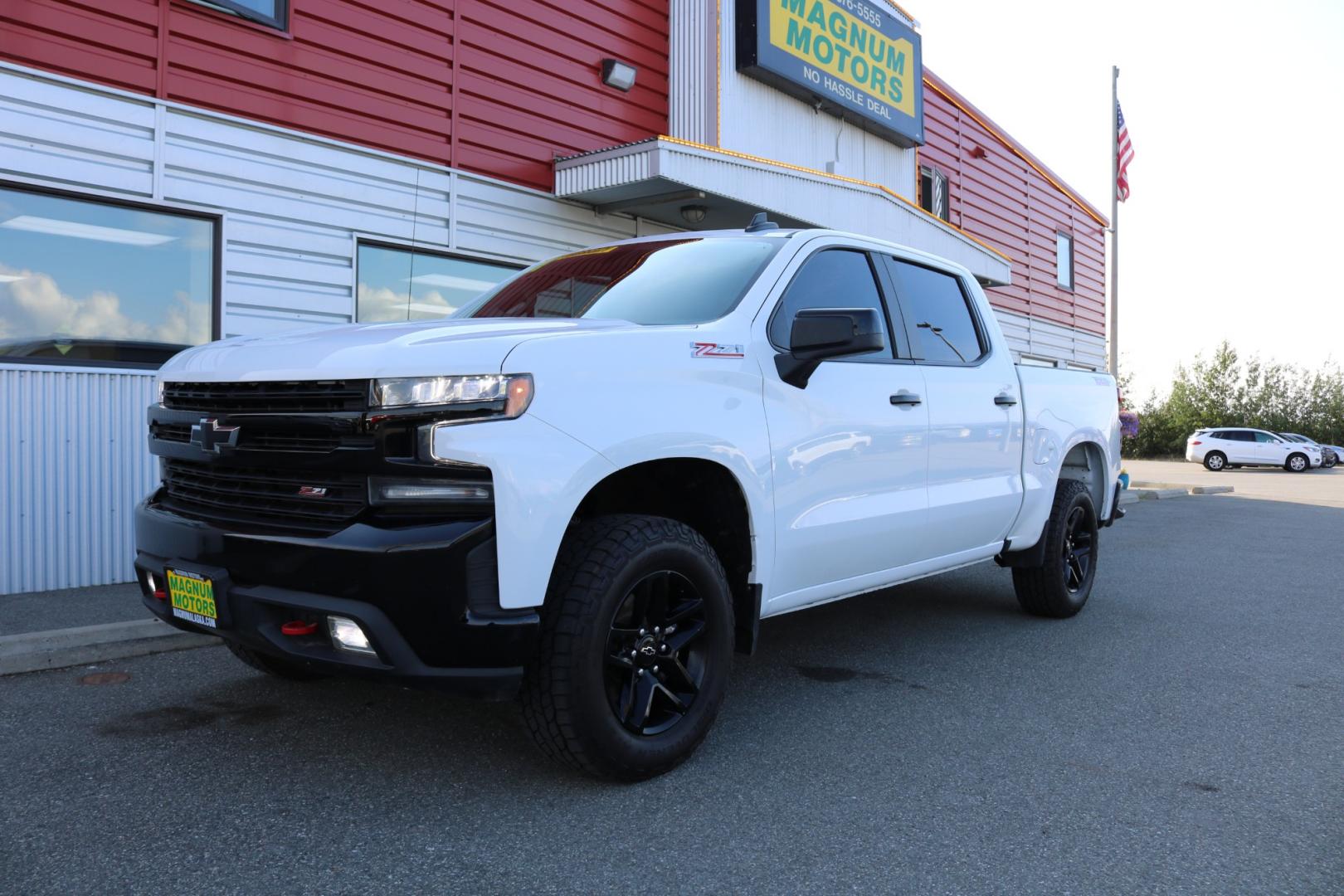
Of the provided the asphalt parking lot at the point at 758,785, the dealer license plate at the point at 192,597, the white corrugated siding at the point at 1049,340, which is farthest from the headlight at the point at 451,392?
the white corrugated siding at the point at 1049,340

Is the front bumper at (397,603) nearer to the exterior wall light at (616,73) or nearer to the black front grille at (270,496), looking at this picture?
the black front grille at (270,496)

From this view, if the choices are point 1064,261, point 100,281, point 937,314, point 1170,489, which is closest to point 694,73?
point 100,281

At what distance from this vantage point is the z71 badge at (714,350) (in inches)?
136

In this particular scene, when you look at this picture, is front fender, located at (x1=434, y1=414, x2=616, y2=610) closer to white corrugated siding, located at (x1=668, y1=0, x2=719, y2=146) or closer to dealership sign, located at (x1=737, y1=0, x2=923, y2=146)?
white corrugated siding, located at (x1=668, y1=0, x2=719, y2=146)

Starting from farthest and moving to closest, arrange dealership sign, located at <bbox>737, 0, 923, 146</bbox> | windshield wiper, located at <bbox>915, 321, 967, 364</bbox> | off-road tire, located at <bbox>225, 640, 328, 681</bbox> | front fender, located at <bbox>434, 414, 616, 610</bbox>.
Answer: dealership sign, located at <bbox>737, 0, 923, 146</bbox>
windshield wiper, located at <bbox>915, 321, 967, 364</bbox>
off-road tire, located at <bbox>225, 640, 328, 681</bbox>
front fender, located at <bbox>434, 414, 616, 610</bbox>

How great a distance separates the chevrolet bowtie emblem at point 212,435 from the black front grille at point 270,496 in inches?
2.8

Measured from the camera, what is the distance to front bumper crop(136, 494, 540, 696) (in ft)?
9.15

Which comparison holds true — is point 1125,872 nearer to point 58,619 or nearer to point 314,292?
point 58,619

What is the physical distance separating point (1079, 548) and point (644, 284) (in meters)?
3.67

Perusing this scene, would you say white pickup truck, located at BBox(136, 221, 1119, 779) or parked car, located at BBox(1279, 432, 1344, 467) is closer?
white pickup truck, located at BBox(136, 221, 1119, 779)

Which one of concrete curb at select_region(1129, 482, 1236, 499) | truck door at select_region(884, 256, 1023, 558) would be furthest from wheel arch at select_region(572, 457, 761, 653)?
concrete curb at select_region(1129, 482, 1236, 499)

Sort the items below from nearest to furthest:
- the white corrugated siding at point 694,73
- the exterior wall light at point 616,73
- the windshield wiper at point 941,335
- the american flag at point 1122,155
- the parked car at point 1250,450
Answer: the windshield wiper at point 941,335
the exterior wall light at point 616,73
the white corrugated siding at point 694,73
the american flag at point 1122,155
the parked car at point 1250,450

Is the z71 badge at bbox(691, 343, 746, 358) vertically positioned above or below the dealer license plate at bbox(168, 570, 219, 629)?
above

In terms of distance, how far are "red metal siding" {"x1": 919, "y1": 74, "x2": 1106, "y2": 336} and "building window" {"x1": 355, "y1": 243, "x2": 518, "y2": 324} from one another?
9.90 meters
